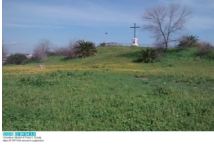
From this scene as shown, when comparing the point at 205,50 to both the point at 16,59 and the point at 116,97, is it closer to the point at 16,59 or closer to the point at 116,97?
the point at 116,97

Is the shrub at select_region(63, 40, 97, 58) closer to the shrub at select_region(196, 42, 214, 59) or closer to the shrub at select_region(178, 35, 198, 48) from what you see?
the shrub at select_region(178, 35, 198, 48)

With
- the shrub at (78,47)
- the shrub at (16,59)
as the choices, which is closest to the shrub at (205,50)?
the shrub at (78,47)

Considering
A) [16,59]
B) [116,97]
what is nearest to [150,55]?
[116,97]

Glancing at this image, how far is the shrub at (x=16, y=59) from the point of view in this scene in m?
5.31

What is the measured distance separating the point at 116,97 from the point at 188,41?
1010mm

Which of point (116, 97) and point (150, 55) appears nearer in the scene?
point (116, 97)

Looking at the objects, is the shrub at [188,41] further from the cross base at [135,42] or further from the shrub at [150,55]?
the cross base at [135,42]

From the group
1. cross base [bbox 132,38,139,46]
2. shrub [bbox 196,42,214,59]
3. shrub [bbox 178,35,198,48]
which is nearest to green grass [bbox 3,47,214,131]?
shrub [bbox 196,42,214,59]

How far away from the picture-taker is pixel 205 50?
565 centimetres

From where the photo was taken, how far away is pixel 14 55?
531cm

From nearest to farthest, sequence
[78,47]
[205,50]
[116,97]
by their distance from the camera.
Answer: [116,97] → [205,50] → [78,47]

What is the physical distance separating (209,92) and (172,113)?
0.80m

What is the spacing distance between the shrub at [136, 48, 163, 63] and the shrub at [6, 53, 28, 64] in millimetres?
1451

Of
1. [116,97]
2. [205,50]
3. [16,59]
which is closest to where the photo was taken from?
[116,97]
